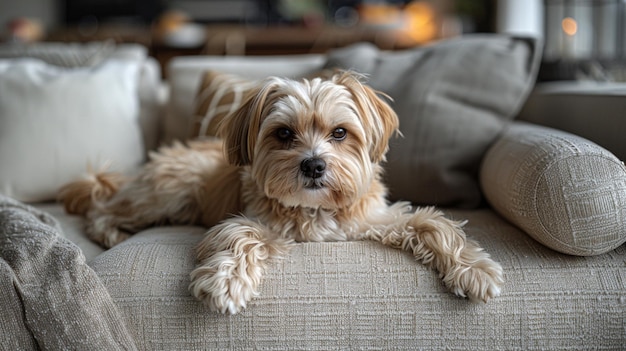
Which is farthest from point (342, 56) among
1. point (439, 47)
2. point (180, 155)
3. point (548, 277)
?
point (548, 277)

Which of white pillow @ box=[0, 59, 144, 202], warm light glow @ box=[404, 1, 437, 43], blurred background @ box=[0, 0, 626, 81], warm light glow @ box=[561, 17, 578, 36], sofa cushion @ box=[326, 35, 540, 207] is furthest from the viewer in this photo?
warm light glow @ box=[404, 1, 437, 43]

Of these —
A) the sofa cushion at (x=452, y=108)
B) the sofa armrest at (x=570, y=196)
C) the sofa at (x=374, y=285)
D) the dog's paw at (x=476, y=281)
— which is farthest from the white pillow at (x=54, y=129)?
the sofa armrest at (x=570, y=196)

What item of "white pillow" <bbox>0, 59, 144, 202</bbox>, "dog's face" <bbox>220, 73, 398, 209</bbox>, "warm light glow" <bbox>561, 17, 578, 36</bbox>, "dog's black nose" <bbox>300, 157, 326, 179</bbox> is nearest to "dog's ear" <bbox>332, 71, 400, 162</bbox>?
"dog's face" <bbox>220, 73, 398, 209</bbox>

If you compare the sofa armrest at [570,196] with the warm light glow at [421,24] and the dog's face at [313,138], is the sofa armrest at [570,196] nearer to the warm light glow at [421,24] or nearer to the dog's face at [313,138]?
the dog's face at [313,138]

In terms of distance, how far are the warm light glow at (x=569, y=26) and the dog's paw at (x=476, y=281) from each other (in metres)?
2.88

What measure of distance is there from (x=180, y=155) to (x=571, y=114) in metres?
1.42

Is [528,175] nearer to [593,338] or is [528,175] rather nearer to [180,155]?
[593,338]

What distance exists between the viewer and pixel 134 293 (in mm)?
1478

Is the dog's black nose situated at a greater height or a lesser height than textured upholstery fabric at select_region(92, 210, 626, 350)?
greater

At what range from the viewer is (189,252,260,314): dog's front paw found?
1.41 m

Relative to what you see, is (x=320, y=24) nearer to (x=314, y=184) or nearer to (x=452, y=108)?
(x=452, y=108)

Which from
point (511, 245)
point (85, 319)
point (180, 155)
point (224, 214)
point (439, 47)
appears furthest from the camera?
point (439, 47)

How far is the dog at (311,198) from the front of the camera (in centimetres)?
146

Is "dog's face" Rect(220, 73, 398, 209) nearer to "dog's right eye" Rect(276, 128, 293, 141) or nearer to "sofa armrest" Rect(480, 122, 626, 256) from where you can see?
"dog's right eye" Rect(276, 128, 293, 141)
